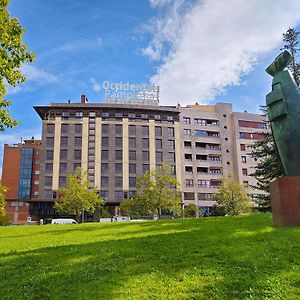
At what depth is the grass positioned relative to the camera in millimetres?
7410

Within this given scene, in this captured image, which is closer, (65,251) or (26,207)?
(65,251)

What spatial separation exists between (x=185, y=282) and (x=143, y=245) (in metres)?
3.99

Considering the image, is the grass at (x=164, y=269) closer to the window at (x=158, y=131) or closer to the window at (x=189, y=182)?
the window at (x=189, y=182)

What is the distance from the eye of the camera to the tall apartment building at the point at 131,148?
83125 mm

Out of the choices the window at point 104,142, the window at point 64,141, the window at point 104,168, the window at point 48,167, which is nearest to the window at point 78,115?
the window at point 64,141

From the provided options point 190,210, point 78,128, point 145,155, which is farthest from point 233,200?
point 78,128

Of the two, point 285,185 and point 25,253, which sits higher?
point 285,185

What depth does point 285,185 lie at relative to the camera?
1399 cm

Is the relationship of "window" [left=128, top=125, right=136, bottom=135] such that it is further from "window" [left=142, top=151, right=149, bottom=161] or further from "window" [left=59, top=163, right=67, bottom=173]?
"window" [left=59, top=163, right=67, bottom=173]

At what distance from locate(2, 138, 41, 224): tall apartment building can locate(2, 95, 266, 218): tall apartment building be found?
0.89ft

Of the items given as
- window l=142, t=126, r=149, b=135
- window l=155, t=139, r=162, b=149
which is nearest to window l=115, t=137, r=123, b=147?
window l=142, t=126, r=149, b=135

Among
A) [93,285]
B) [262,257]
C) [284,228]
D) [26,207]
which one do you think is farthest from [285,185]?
[26,207]

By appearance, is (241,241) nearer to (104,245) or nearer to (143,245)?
(143,245)

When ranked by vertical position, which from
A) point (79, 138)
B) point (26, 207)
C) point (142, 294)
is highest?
point (79, 138)
